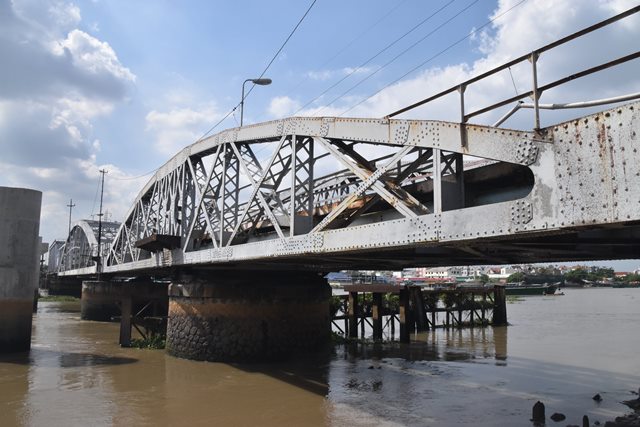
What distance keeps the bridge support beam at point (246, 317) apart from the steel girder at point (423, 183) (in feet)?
7.47

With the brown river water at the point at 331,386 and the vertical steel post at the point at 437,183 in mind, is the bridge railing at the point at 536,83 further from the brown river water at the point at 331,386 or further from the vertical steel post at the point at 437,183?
Answer: the brown river water at the point at 331,386

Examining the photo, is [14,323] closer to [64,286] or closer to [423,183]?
[423,183]

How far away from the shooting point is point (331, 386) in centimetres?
1645

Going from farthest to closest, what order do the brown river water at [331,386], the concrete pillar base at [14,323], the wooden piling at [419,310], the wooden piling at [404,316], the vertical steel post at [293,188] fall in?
the wooden piling at [419,310], the wooden piling at [404,316], the concrete pillar base at [14,323], the vertical steel post at [293,188], the brown river water at [331,386]

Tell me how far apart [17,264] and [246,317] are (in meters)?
10.5

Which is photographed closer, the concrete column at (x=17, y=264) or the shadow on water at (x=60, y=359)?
the shadow on water at (x=60, y=359)

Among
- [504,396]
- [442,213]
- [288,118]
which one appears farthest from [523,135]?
[504,396]

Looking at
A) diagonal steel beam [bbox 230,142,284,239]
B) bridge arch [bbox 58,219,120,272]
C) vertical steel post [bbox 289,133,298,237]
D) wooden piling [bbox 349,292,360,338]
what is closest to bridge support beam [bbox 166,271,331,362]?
diagonal steel beam [bbox 230,142,284,239]

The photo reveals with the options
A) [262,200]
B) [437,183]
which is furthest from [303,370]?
[437,183]

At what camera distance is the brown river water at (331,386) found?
42.8ft

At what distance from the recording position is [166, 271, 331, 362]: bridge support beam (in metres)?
20.6

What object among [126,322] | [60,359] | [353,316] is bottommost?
[60,359]

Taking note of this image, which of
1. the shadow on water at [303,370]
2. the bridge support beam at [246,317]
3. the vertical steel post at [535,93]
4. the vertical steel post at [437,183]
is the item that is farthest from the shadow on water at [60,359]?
the vertical steel post at [535,93]

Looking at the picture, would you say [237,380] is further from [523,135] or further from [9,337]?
[523,135]
